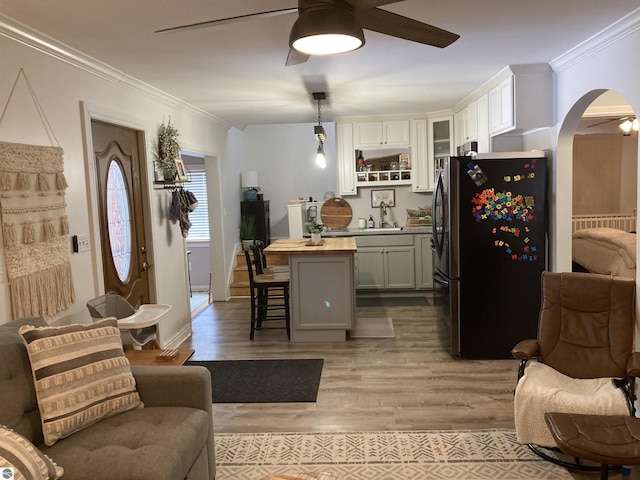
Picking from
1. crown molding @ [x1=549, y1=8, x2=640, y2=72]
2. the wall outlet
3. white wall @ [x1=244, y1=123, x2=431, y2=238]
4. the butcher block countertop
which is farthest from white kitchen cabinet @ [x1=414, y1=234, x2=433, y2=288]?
the wall outlet

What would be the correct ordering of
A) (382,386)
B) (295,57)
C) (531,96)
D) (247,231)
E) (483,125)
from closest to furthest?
(295,57)
(382,386)
(531,96)
(483,125)
(247,231)

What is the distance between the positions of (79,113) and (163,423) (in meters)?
2.28

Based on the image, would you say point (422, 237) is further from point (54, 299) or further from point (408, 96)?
point (54, 299)

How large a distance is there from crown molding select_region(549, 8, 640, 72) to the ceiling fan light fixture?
2025 mm

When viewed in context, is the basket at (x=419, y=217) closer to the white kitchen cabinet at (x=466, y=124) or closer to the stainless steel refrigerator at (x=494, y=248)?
the white kitchen cabinet at (x=466, y=124)

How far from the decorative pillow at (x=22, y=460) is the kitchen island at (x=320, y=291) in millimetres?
3061

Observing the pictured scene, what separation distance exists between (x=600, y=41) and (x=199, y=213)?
6056 mm

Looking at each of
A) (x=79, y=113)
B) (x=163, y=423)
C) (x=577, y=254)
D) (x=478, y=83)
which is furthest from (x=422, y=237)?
(x=163, y=423)

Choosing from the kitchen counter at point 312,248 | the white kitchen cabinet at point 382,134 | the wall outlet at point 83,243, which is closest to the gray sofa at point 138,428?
the wall outlet at point 83,243

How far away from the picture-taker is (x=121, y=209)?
13.6ft

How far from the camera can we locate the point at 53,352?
2188 mm

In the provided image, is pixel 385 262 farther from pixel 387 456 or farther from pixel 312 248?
pixel 387 456

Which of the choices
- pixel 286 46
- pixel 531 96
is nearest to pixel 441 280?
pixel 531 96

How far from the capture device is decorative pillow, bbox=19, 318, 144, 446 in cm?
212
